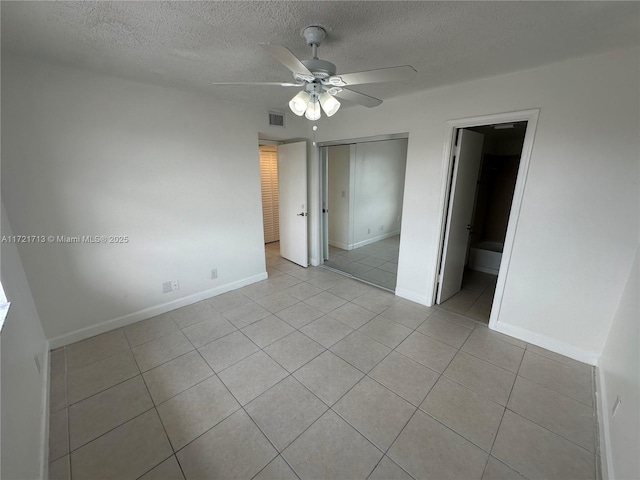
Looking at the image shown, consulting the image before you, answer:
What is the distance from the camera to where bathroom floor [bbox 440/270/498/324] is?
290 cm

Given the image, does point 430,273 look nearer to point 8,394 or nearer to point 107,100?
point 8,394

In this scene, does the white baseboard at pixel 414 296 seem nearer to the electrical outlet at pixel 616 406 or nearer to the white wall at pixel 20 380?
the electrical outlet at pixel 616 406

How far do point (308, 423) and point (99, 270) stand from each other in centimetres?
236

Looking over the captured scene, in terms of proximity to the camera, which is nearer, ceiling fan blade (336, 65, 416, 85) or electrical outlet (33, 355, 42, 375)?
ceiling fan blade (336, 65, 416, 85)

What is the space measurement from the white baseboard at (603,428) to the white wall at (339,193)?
385 cm

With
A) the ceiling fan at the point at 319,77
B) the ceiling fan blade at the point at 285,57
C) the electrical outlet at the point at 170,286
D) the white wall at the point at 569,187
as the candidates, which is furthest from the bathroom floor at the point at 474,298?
the electrical outlet at the point at 170,286

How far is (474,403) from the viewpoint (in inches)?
69.7

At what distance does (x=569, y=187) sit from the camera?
203 centimetres

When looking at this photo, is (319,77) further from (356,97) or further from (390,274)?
(390,274)

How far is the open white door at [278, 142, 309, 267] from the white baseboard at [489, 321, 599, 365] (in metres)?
2.76

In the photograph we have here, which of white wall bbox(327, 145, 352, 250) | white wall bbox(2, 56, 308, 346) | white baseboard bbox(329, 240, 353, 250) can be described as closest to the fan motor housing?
white wall bbox(2, 56, 308, 346)

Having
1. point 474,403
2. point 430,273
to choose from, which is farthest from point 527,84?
point 474,403

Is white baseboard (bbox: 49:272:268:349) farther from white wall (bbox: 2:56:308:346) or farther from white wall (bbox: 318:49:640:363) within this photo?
white wall (bbox: 318:49:640:363)

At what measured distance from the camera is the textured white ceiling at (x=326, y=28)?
135cm
